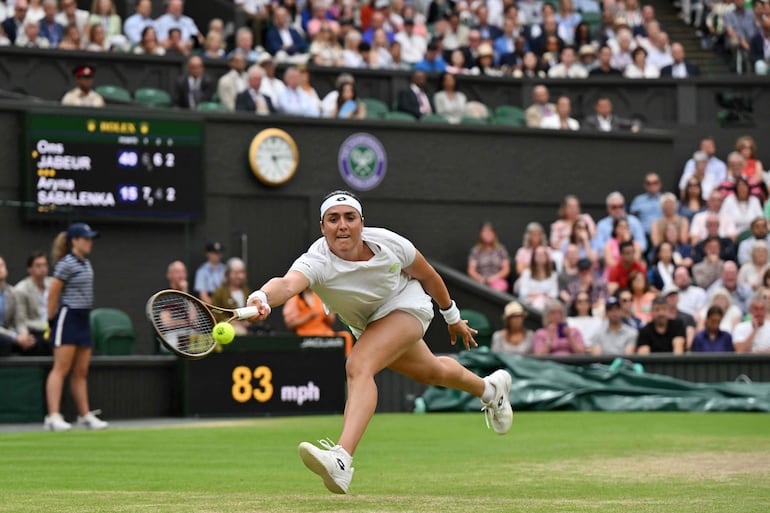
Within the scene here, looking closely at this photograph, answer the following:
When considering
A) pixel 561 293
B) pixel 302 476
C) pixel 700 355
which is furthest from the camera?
pixel 561 293

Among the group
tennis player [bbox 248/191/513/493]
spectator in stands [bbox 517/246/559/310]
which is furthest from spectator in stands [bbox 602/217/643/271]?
tennis player [bbox 248/191/513/493]

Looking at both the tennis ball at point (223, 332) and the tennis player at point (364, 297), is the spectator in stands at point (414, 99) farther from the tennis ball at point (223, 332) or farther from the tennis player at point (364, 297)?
the tennis ball at point (223, 332)

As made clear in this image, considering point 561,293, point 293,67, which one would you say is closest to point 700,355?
point 561,293

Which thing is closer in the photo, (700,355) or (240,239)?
(700,355)

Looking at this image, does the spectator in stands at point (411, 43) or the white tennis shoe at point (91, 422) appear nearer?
the white tennis shoe at point (91, 422)

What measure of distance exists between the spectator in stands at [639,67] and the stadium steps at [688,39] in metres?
2.00

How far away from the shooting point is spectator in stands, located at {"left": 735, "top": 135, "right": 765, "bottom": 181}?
23.5 meters

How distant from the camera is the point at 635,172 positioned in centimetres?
2481

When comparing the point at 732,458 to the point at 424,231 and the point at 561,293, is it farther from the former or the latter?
the point at 424,231

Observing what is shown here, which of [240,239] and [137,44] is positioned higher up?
[137,44]

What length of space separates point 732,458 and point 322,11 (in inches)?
617

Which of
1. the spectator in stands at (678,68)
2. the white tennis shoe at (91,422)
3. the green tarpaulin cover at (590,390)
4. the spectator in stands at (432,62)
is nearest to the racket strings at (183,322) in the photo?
the white tennis shoe at (91,422)

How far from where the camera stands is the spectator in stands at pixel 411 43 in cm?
2486

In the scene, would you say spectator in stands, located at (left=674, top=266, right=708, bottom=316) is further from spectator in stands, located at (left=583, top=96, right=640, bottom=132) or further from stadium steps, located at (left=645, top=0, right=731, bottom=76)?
stadium steps, located at (left=645, top=0, right=731, bottom=76)
